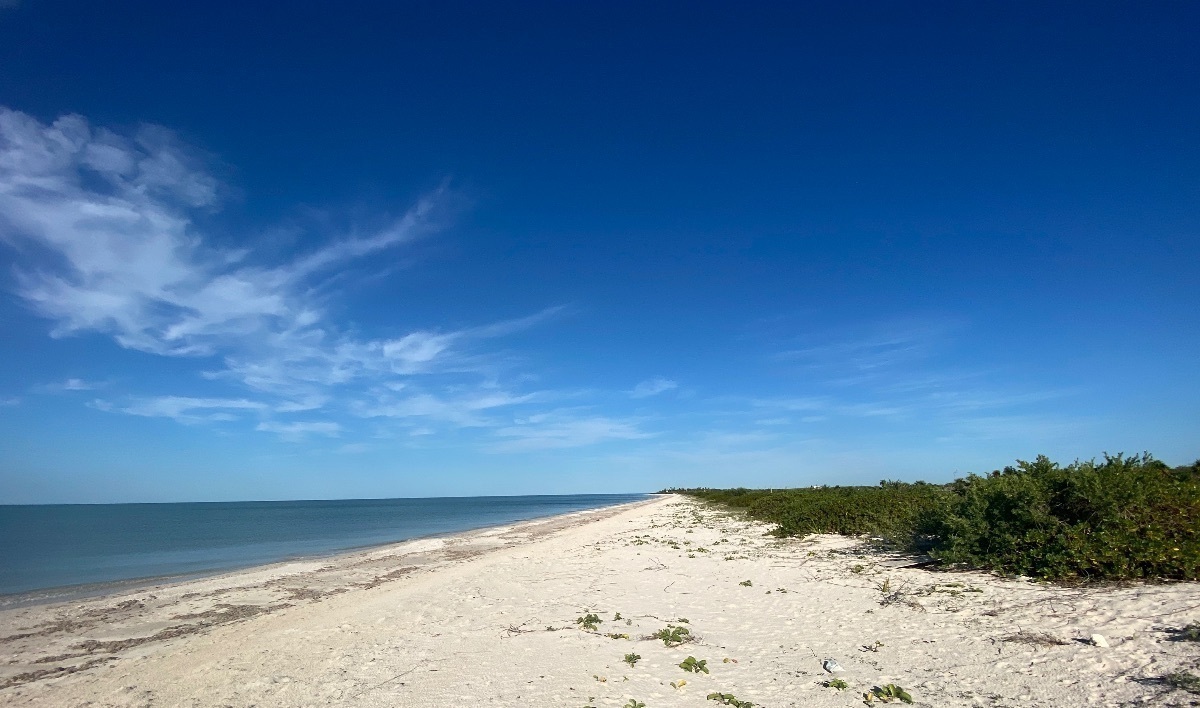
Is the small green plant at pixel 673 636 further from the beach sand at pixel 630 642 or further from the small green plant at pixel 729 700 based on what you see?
the small green plant at pixel 729 700

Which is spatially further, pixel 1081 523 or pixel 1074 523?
pixel 1074 523

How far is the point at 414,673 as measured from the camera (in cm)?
875

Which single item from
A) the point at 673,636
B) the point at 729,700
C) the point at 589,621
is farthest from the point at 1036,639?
the point at 589,621

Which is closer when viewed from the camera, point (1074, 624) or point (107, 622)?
point (1074, 624)

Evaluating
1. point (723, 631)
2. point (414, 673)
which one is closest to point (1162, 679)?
point (723, 631)

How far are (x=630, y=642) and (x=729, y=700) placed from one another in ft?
9.53

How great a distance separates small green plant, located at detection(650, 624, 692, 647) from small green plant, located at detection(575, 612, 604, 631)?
124 centimetres

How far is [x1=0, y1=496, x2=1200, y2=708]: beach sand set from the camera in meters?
7.08

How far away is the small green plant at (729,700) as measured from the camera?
21.9 feet

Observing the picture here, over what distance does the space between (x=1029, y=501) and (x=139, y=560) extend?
3764cm

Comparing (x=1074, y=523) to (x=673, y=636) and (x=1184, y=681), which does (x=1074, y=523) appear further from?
(x=673, y=636)

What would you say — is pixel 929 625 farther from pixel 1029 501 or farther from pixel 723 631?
pixel 1029 501

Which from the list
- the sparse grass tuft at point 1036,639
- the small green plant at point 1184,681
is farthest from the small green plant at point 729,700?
the small green plant at point 1184,681

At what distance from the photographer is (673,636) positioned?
9539 mm
